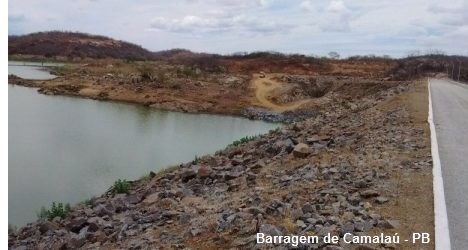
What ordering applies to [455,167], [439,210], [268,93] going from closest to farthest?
[439,210], [455,167], [268,93]

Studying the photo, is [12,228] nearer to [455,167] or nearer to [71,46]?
[455,167]

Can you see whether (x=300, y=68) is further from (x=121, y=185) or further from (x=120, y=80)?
(x=121, y=185)

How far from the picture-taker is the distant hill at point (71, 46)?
407ft

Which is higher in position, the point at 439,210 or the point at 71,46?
the point at 71,46

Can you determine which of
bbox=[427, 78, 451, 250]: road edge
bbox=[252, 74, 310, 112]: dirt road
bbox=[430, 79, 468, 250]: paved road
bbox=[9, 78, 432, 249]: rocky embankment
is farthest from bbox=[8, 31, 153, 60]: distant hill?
bbox=[427, 78, 451, 250]: road edge

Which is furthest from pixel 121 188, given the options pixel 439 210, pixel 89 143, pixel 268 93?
pixel 268 93

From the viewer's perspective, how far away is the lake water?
15.8 metres

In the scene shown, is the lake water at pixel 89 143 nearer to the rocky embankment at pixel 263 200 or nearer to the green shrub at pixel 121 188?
the green shrub at pixel 121 188

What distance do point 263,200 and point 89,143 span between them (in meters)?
17.2

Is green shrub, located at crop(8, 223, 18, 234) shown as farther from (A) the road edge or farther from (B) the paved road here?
(B) the paved road

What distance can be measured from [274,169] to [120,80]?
44.9 meters

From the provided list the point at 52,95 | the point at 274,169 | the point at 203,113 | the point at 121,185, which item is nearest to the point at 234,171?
the point at 274,169

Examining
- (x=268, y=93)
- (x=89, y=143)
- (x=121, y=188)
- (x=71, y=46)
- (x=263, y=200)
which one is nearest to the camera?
(x=263, y=200)

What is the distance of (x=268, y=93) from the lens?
162 ft
